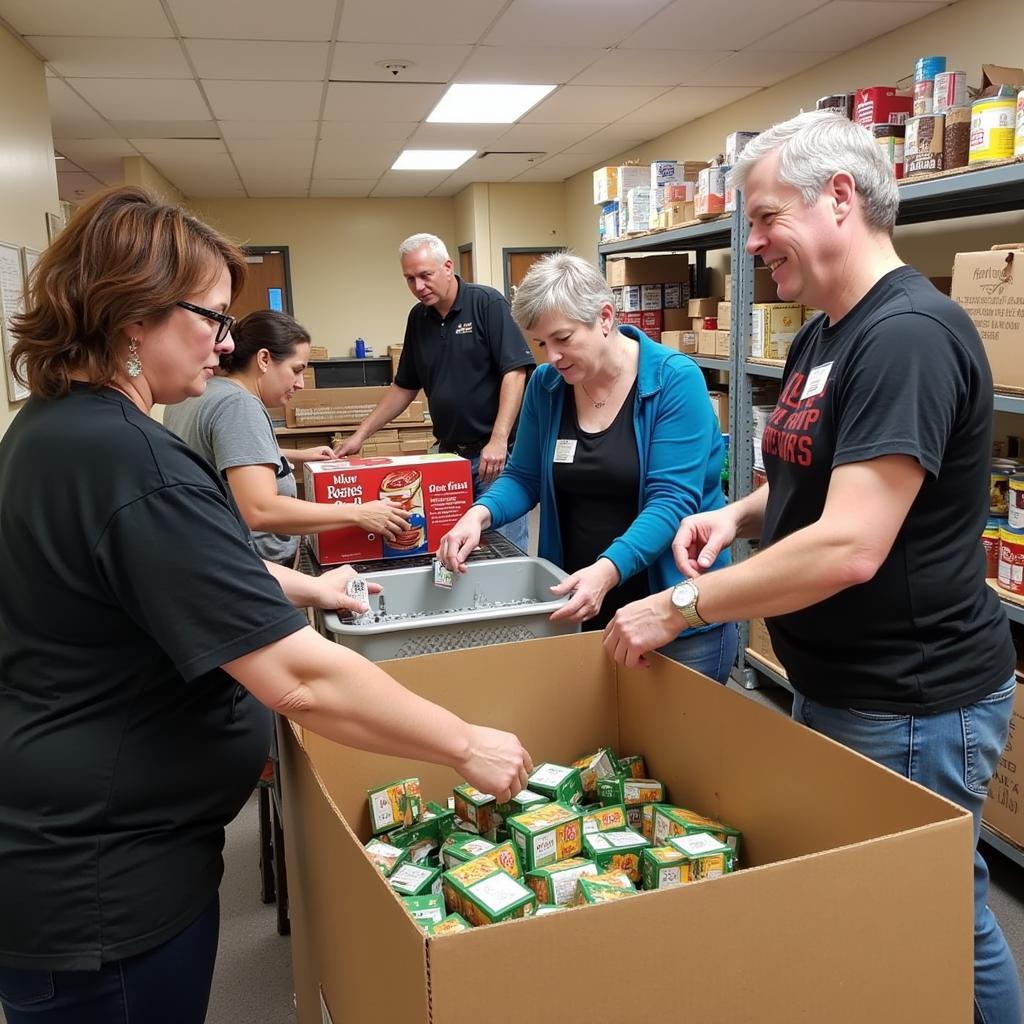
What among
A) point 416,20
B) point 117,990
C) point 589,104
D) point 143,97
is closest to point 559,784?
point 117,990

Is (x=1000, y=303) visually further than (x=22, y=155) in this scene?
No

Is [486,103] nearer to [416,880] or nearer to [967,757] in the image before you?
[967,757]

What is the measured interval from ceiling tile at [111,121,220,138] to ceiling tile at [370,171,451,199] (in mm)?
2366

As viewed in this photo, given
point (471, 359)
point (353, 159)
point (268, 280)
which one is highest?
point (353, 159)

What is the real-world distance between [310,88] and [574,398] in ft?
12.8

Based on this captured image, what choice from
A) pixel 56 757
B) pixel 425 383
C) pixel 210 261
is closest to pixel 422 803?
pixel 56 757

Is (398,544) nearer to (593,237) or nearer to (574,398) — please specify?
(574,398)

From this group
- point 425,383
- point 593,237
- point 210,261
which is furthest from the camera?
point 593,237

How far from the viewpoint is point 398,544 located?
7.06ft

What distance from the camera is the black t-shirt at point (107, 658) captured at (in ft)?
2.97

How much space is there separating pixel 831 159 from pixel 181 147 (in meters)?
6.56

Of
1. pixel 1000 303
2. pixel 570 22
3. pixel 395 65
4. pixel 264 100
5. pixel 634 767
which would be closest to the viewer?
pixel 634 767

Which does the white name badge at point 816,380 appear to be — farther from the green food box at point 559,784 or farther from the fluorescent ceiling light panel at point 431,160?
the fluorescent ceiling light panel at point 431,160

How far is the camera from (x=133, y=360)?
103 centimetres
